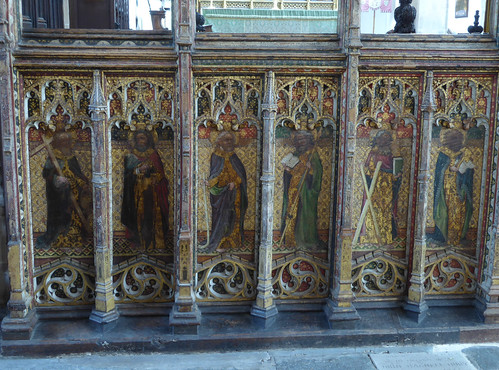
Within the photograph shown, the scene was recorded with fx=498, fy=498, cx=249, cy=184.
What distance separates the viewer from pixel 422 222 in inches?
227

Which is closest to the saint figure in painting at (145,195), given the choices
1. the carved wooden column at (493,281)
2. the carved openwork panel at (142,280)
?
the carved openwork panel at (142,280)

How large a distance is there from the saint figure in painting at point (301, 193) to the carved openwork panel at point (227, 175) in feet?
1.15

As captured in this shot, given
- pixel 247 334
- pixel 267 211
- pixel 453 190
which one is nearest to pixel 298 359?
Result: pixel 247 334

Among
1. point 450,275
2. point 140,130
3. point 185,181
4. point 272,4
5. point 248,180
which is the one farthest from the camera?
point 272,4

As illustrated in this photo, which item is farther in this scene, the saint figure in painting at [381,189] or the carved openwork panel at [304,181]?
the saint figure in painting at [381,189]

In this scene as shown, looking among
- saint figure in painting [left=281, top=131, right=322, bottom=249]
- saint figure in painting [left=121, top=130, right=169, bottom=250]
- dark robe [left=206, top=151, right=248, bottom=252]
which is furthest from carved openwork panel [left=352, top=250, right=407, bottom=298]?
saint figure in painting [left=121, top=130, right=169, bottom=250]

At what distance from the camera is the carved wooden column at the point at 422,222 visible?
5.54 m

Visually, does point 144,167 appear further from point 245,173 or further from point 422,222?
point 422,222

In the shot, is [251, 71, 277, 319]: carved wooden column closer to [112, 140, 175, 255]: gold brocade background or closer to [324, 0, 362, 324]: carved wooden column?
[324, 0, 362, 324]: carved wooden column

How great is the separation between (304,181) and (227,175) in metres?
0.90

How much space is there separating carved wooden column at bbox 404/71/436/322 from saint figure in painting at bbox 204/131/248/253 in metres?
2.01

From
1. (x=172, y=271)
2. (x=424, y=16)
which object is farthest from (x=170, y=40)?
(x=424, y=16)

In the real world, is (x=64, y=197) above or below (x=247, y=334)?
above

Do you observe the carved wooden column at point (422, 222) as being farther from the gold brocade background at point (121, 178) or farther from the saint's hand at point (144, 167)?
the saint's hand at point (144, 167)
